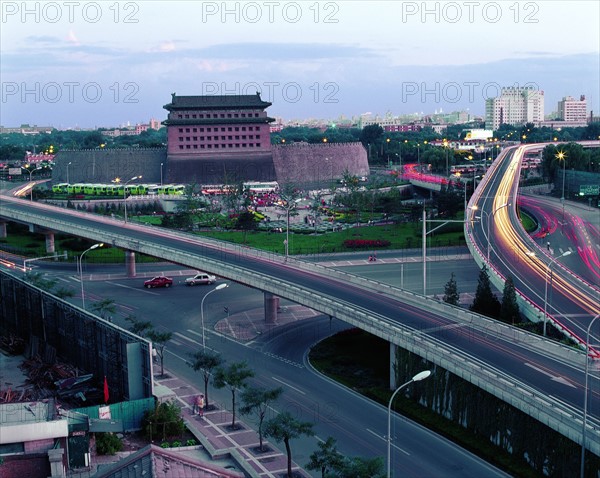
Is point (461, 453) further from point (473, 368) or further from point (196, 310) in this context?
point (196, 310)

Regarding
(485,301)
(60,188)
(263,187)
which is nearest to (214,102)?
(263,187)

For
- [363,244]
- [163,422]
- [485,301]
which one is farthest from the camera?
[363,244]

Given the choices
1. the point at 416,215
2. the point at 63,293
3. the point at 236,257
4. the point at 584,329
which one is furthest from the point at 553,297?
the point at 416,215

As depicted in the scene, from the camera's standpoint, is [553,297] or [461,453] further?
[553,297]

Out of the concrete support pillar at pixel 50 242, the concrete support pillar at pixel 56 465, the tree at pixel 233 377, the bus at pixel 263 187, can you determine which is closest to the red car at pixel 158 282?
the concrete support pillar at pixel 50 242

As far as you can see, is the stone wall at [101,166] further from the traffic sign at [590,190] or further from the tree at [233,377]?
the tree at [233,377]

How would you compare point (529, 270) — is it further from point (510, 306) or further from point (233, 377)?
point (233, 377)
